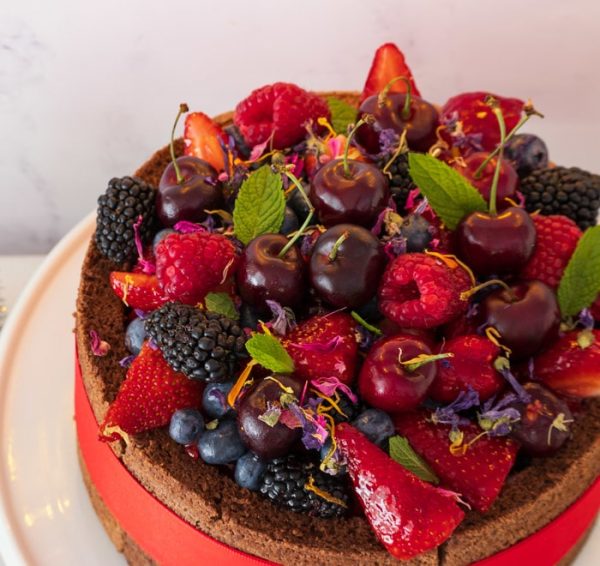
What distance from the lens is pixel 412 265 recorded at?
4.45 feet

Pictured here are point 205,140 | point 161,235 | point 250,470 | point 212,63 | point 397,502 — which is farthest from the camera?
point 212,63

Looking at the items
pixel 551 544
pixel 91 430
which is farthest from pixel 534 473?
pixel 91 430

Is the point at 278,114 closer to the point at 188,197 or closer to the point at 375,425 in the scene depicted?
the point at 188,197

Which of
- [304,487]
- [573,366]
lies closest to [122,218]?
[304,487]

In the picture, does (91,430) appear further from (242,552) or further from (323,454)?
(323,454)

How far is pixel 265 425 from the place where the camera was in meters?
1.26

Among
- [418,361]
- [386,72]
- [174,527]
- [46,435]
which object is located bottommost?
[46,435]

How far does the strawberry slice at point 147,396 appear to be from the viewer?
135cm

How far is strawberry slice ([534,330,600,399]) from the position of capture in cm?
141

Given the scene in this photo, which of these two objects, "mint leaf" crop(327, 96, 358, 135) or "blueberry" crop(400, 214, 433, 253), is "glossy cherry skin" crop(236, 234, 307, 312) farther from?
"mint leaf" crop(327, 96, 358, 135)

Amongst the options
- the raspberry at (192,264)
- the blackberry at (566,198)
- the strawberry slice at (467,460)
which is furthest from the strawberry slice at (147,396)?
the blackberry at (566,198)

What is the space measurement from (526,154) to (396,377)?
72cm

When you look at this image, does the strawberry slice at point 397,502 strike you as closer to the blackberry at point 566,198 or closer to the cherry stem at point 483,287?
the cherry stem at point 483,287

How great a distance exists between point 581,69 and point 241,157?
1.25m
